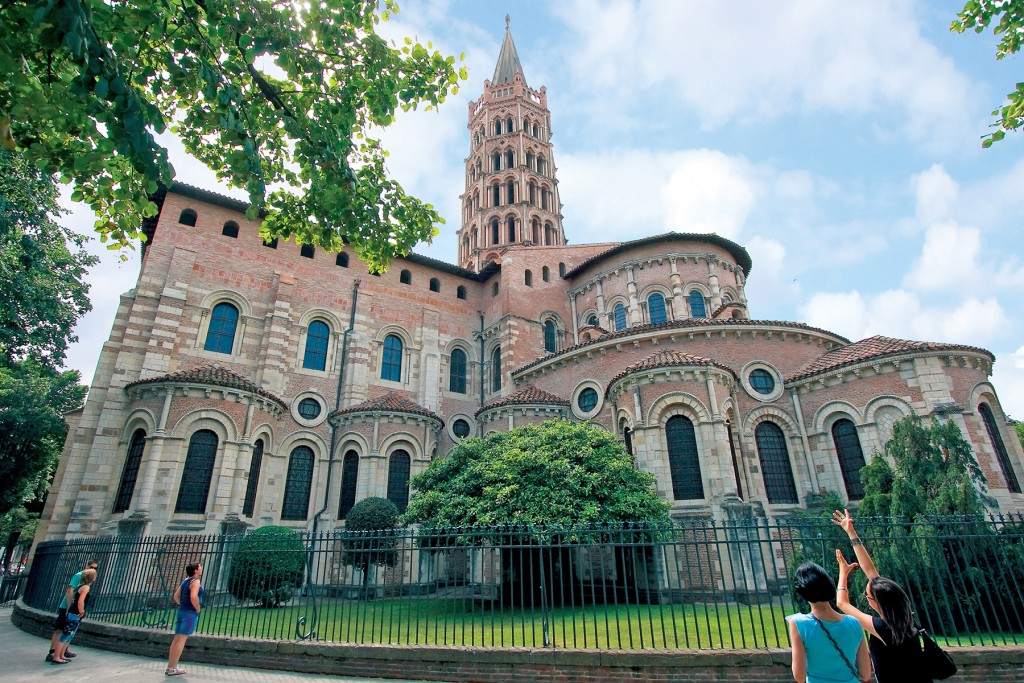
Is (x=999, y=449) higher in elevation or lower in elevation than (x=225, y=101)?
lower

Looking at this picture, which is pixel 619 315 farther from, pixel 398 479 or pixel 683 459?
pixel 398 479

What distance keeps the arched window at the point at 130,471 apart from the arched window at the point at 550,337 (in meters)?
17.8

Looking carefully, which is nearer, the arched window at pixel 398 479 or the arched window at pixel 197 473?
the arched window at pixel 197 473

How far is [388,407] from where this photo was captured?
2211 cm

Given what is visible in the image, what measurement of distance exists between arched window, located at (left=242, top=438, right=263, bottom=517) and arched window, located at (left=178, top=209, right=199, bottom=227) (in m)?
10.2

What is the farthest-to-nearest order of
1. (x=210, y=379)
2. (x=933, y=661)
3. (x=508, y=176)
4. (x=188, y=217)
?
(x=508, y=176) < (x=188, y=217) < (x=210, y=379) < (x=933, y=661)

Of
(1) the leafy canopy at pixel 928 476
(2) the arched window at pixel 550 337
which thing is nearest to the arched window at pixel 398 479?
(2) the arched window at pixel 550 337

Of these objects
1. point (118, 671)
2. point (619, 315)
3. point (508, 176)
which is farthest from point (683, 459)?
point (508, 176)

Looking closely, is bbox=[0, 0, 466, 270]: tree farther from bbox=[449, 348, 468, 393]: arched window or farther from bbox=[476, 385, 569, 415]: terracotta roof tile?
bbox=[449, 348, 468, 393]: arched window

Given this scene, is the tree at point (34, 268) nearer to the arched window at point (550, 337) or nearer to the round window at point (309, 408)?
the round window at point (309, 408)

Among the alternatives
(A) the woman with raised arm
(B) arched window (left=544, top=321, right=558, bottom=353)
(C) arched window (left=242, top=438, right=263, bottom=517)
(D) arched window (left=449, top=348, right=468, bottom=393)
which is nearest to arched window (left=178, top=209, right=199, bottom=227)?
(C) arched window (left=242, top=438, right=263, bottom=517)

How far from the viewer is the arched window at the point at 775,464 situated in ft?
61.6

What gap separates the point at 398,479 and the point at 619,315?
13.3 meters

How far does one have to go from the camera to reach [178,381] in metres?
18.5
